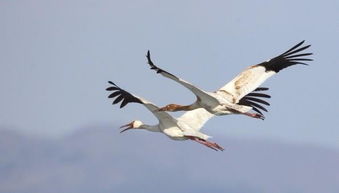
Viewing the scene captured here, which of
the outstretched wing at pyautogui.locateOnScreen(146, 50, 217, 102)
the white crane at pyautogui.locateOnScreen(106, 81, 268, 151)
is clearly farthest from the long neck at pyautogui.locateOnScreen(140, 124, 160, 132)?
the outstretched wing at pyautogui.locateOnScreen(146, 50, 217, 102)

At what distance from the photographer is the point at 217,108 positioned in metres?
36.4

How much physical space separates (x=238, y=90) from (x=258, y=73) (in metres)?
1.14

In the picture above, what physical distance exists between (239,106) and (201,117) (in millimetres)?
3055

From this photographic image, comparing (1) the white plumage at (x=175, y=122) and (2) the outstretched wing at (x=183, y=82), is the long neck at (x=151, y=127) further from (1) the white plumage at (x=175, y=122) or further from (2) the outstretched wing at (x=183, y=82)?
(2) the outstretched wing at (x=183, y=82)

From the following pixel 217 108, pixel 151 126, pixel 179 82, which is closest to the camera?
pixel 179 82

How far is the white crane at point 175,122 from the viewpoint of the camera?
36938 mm

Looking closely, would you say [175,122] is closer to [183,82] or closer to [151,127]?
[151,127]

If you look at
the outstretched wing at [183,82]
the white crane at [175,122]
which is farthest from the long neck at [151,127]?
the outstretched wing at [183,82]

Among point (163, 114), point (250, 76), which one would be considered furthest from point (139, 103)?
point (250, 76)

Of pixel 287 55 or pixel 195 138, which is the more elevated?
pixel 287 55

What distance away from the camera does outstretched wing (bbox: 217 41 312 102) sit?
3797cm

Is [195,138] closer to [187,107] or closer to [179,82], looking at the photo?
[187,107]

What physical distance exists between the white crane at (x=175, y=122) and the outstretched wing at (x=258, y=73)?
1.54m

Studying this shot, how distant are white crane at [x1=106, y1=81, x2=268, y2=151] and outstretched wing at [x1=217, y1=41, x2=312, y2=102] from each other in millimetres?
1545
